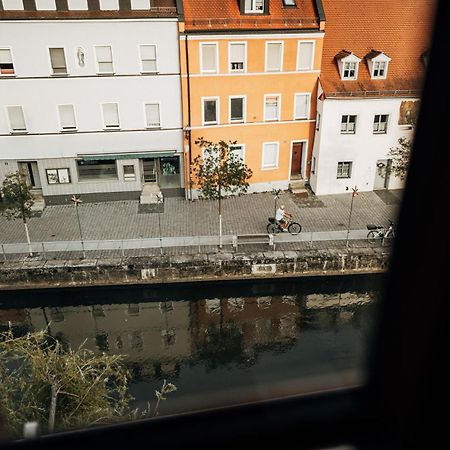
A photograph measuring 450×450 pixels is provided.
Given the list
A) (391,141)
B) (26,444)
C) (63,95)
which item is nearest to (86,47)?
(63,95)

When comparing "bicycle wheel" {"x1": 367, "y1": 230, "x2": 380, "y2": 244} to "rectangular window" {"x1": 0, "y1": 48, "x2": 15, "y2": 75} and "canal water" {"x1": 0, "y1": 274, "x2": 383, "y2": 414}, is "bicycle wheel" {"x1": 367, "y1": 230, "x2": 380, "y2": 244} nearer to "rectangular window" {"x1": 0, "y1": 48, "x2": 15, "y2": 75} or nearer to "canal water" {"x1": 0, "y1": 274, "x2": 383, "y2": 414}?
"canal water" {"x1": 0, "y1": 274, "x2": 383, "y2": 414}

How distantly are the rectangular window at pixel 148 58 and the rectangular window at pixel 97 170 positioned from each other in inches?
141

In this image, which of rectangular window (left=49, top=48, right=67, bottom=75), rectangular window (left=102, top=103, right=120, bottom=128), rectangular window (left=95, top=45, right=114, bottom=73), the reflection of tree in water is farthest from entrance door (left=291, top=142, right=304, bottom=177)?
rectangular window (left=49, top=48, right=67, bottom=75)

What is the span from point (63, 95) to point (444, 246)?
18.6 meters

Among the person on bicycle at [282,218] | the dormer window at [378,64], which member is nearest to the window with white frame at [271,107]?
the dormer window at [378,64]

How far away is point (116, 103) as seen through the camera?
1822cm

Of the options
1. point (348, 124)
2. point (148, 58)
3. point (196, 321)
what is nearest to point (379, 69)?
point (348, 124)

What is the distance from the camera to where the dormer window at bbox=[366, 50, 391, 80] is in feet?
61.0

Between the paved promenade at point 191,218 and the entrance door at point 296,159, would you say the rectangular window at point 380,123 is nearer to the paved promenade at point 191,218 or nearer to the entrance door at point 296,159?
the paved promenade at point 191,218

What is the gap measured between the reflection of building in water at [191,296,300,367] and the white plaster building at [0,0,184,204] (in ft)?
21.1

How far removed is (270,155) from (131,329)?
9175mm

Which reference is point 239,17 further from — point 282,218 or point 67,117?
point 282,218

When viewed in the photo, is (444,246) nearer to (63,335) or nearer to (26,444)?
(26,444)

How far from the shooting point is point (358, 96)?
1856 cm
